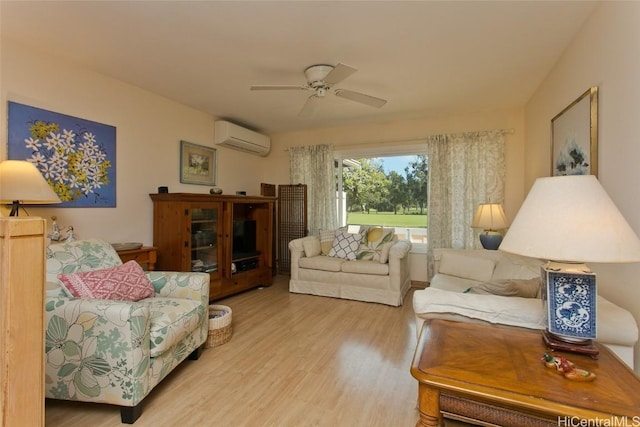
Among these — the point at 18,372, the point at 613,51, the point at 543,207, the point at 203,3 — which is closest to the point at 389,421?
the point at 543,207

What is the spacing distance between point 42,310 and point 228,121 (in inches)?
146

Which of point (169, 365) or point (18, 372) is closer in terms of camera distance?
point (18, 372)

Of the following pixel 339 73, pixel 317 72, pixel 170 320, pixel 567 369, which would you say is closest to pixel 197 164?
pixel 317 72

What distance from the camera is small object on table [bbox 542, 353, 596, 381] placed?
879mm

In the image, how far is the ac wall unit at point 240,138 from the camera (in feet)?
13.3

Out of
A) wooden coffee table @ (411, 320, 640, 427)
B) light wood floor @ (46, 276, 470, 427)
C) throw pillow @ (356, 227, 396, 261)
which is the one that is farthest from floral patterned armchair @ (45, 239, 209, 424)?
throw pillow @ (356, 227, 396, 261)

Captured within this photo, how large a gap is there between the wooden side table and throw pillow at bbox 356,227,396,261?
90.2 inches

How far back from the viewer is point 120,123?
9.73 ft

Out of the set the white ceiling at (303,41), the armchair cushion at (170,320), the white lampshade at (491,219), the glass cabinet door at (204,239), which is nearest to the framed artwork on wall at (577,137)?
the white ceiling at (303,41)

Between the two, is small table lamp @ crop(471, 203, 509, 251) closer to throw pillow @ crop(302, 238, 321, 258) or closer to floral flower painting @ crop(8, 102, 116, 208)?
throw pillow @ crop(302, 238, 321, 258)

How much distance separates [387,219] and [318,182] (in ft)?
3.96

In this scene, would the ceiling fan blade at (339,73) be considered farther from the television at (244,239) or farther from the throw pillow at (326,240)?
the television at (244,239)

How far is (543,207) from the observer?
106 cm

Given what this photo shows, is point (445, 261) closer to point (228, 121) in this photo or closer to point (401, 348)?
point (401, 348)
